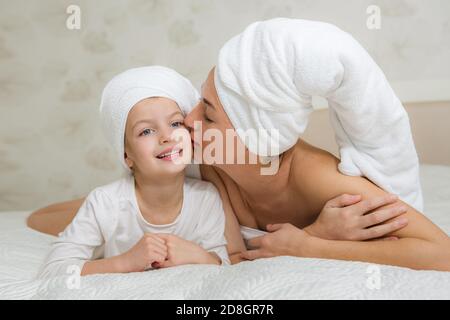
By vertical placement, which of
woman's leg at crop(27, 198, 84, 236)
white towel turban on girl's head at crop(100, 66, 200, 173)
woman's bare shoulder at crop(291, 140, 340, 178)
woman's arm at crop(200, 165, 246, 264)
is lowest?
woman's leg at crop(27, 198, 84, 236)

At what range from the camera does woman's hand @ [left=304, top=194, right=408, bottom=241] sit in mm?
1315

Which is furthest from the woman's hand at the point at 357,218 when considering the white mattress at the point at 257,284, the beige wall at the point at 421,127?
the beige wall at the point at 421,127

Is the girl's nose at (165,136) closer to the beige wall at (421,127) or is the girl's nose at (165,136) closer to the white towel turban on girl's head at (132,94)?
the white towel turban on girl's head at (132,94)

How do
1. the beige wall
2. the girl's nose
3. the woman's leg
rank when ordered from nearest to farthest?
the girl's nose
the woman's leg
the beige wall

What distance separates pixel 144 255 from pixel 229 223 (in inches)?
13.5

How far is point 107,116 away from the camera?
4.93ft

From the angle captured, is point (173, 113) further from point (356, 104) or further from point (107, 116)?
point (356, 104)

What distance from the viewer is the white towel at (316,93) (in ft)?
4.15

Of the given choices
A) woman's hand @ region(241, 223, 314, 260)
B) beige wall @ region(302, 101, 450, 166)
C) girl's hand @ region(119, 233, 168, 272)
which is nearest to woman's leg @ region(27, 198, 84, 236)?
girl's hand @ region(119, 233, 168, 272)

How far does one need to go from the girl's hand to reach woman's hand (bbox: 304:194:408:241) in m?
0.37

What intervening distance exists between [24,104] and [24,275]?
1.45 meters

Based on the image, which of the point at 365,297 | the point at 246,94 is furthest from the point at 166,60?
the point at 365,297

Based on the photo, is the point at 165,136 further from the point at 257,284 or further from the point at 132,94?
the point at 257,284

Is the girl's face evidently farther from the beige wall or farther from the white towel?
the beige wall
